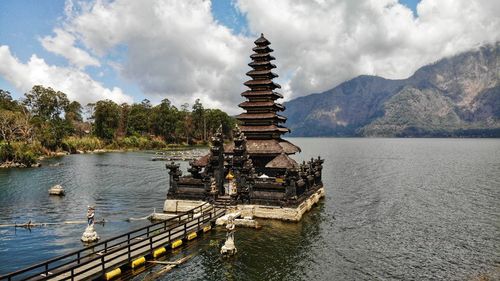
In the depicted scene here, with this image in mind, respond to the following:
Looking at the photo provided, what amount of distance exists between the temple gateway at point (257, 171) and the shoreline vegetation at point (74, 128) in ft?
213

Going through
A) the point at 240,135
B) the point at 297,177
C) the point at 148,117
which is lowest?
the point at 297,177

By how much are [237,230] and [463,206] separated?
31.5m

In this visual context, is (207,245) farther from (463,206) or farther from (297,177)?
(463,206)

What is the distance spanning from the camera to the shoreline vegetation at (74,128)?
99.4 meters

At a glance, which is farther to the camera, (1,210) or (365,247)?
(1,210)

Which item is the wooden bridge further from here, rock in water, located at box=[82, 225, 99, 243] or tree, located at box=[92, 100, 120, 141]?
tree, located at box=[92, 100, 120, 141]

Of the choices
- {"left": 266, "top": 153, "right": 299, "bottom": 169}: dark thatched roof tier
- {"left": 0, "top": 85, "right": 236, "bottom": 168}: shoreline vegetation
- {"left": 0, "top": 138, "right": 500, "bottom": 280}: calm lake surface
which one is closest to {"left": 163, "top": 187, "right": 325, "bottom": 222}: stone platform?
{"left": 0, "top": 138, "right": 500, "bottom": 280}: calm lake surface

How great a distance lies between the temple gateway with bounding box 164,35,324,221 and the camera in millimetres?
35031

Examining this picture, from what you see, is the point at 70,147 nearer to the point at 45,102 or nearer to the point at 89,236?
the point at 45,102

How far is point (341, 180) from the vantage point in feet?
230

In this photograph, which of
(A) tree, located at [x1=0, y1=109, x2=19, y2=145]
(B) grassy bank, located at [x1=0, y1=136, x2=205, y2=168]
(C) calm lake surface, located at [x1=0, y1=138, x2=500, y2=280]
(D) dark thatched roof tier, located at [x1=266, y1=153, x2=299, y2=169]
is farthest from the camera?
(A) tree, located at [x1=0, y1=109, x2=19, y2=145]

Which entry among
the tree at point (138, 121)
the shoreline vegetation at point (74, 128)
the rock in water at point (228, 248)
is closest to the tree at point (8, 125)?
the shoreline vegetation at point (74, 128)

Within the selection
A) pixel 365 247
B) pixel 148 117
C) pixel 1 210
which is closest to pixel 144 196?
pixel 1 210

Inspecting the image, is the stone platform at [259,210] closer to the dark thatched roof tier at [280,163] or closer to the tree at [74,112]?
the dark thatched roof tier at [280,163]
